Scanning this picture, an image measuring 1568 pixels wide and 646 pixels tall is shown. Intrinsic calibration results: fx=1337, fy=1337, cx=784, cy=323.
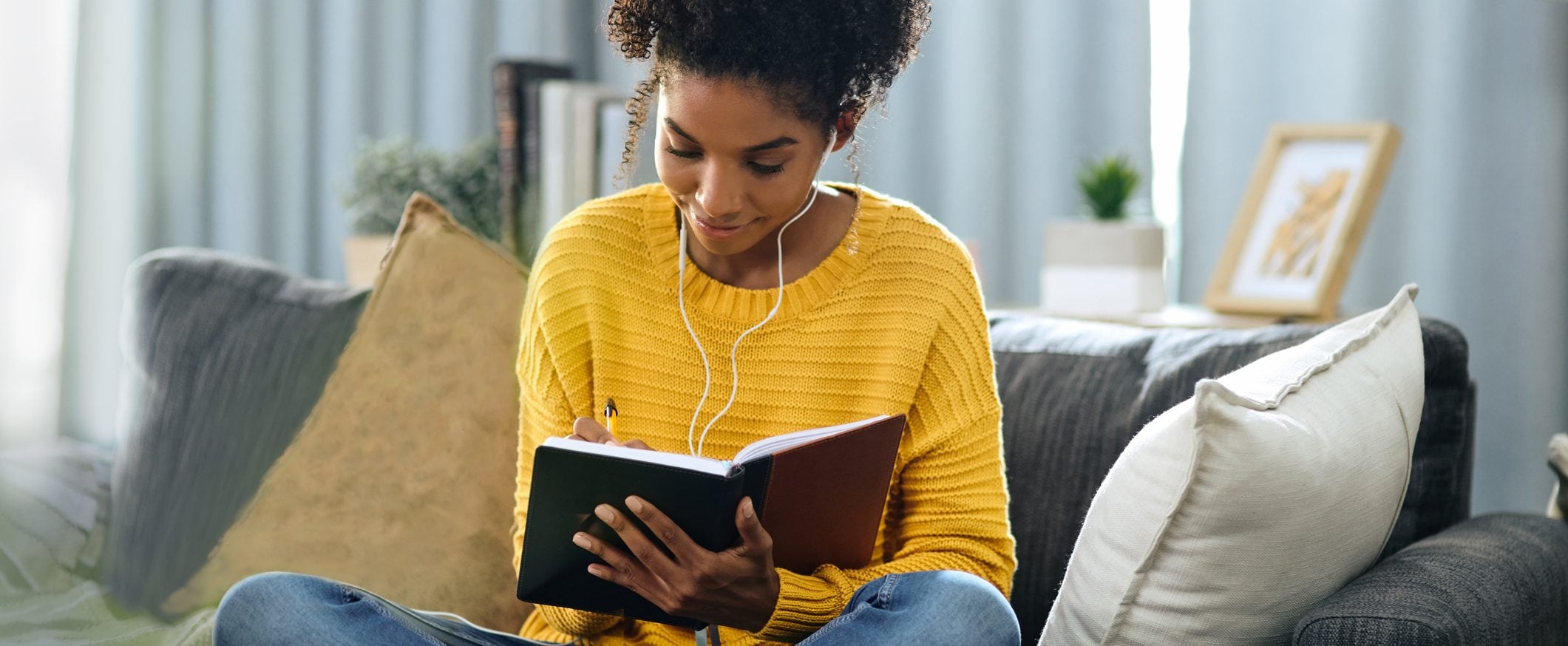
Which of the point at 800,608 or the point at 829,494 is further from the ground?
the point at 829,494

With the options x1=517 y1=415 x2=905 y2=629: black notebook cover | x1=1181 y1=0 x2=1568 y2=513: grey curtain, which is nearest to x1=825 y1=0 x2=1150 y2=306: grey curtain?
x1=1181 y1=0 x2=1568 y2=513: grey curtain

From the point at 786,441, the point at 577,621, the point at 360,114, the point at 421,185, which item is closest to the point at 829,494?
the point at 786,441

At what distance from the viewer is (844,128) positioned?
4.05 feet

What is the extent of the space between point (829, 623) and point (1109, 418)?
501 millimetres

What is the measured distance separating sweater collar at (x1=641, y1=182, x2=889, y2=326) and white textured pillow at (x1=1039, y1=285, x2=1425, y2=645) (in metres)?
0.34

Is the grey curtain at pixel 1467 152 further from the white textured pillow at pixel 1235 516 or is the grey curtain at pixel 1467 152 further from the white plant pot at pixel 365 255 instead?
the white plant pot at pixel 365 255

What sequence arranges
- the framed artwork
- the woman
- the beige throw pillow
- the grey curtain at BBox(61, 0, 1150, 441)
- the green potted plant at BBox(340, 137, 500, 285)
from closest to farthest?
1. the woman
2. the beige throw pillow
3. the framed artwork
4. the green potted plant at BBox(340, 137, 500, 285)
5. the grey curtain at BBox(61, 0, 1150, 441)

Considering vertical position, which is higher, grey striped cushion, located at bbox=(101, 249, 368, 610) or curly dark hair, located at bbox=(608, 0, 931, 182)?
curly dark hair, located at bbox=(608, 0, 931, 182)

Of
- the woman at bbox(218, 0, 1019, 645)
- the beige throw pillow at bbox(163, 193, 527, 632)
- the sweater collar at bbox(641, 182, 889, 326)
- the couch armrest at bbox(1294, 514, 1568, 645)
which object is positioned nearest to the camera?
the couch armrest at bbox(1294, 514, 1568, 645)

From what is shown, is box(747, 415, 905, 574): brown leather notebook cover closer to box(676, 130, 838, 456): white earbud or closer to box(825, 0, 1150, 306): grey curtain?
box(676, 130, 838, 456): white earbud

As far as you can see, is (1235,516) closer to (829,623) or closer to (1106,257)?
(829,623)

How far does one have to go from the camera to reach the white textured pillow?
101 centimetres

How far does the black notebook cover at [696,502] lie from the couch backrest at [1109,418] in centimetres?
35

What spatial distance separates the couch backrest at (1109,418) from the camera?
1.36m
